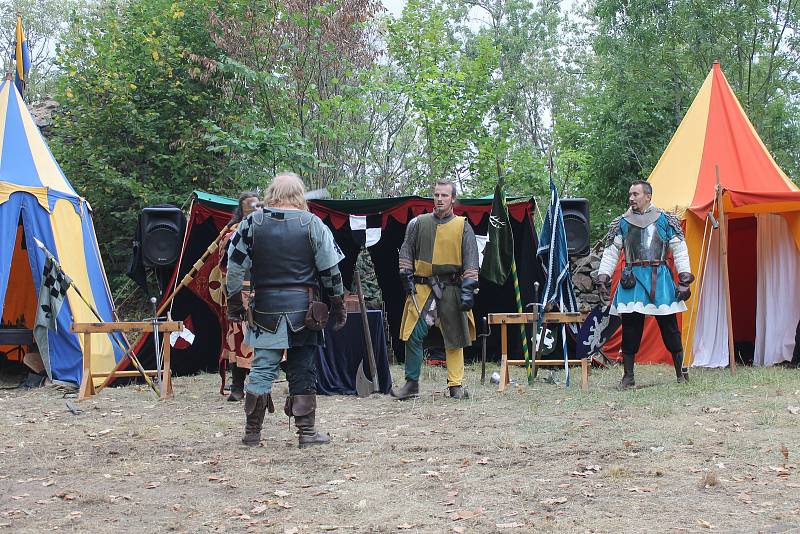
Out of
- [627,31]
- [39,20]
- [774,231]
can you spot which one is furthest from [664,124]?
[39,20]

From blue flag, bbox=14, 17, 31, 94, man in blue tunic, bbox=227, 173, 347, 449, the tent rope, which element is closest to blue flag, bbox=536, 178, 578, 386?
the tent rope

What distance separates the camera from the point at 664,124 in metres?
15.7

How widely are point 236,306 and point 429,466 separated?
4.58ft

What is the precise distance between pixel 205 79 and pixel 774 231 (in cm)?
815

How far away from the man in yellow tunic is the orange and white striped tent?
8.98ft

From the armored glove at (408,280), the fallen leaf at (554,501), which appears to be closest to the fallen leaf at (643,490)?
the fallen leaf at (554,501)

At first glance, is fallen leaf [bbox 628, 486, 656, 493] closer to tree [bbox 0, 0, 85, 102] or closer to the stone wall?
the stone wall

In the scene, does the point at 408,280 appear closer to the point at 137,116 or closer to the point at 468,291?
the point at 468,291

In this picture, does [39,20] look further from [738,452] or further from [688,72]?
[738,452]

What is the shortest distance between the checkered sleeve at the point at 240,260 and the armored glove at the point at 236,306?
1.1 inches

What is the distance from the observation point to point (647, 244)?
7031 mm

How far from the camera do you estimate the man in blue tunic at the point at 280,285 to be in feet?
15.8

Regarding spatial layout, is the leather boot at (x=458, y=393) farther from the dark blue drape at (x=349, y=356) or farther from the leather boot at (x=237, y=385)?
the leather boot at (x=237, y=385)

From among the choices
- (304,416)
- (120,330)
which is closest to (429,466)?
(304,416)
